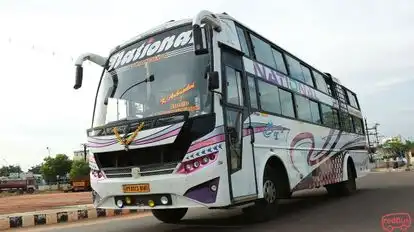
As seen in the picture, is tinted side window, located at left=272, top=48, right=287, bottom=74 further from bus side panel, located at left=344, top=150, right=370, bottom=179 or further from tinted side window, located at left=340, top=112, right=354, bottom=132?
bus side panel, located at left=344, top=150, right=370, bottom=179

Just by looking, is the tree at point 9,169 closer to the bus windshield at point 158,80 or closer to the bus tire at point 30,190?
the bus tire at point 30,190

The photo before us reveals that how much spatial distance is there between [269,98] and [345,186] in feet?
22.8

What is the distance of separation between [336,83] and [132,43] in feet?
30.4

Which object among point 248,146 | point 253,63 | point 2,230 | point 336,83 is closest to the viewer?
point 248,146

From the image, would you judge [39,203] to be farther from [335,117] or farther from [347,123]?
[335,117]

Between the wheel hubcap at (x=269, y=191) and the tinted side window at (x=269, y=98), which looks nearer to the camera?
the wheel hubcap at (x=269, y=191)

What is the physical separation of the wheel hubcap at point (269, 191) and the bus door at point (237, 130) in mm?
669

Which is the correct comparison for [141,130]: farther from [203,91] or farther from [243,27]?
[243,27]

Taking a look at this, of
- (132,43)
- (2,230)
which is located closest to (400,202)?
(132,43)

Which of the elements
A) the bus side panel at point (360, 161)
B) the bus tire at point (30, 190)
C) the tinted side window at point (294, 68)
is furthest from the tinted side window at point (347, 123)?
the bus tire at point (30, 190)

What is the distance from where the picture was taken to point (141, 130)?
22.8ft

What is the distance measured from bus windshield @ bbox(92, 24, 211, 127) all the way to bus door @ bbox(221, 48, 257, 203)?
21.0 inches

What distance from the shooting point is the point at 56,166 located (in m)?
86.6

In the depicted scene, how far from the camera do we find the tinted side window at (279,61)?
1022 cm
